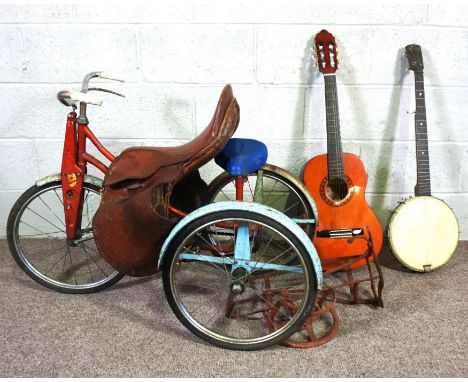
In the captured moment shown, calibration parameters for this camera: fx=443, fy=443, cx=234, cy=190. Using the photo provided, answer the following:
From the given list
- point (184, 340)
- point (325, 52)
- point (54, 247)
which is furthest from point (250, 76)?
point (54, 247)

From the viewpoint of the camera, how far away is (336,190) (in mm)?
2057

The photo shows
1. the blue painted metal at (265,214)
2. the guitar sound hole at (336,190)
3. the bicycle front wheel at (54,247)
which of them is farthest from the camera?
the guitar sound hole at (336,190)

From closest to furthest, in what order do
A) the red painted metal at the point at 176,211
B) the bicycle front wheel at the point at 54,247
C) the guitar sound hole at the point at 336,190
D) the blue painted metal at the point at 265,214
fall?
the blue painted metal at the point at 265,214
the red painted metal at the point at 176,211
the bicycle front wheel at the point at 54,247
the guitar sound hole at the point at 336,190

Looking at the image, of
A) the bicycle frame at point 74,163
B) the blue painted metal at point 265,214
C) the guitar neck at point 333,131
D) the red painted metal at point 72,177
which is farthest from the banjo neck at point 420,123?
the red painted metal at point 72,177

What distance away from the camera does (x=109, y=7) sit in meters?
1.99

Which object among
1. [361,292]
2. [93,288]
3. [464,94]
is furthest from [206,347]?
[464,94]

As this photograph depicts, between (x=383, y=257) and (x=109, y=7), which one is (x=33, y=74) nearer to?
(x=109, y=7)

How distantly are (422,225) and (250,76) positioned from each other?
1.05 m

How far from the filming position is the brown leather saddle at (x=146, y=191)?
153 centimetres

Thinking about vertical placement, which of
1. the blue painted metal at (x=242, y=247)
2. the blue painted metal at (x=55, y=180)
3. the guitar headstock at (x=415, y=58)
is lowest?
the blue painted metal at (x=242, y=247)

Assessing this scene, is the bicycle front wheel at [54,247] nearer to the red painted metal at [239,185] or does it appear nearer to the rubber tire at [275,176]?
the rubber tire at [275,176]

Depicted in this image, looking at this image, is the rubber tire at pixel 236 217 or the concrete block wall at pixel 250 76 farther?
the concrete block wall at pixel 250 76

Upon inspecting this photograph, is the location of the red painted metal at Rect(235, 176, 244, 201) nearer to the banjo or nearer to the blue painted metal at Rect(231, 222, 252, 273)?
the blue painted metal at Rect(231, 222, 252, 273)

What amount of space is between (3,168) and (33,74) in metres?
0.52
